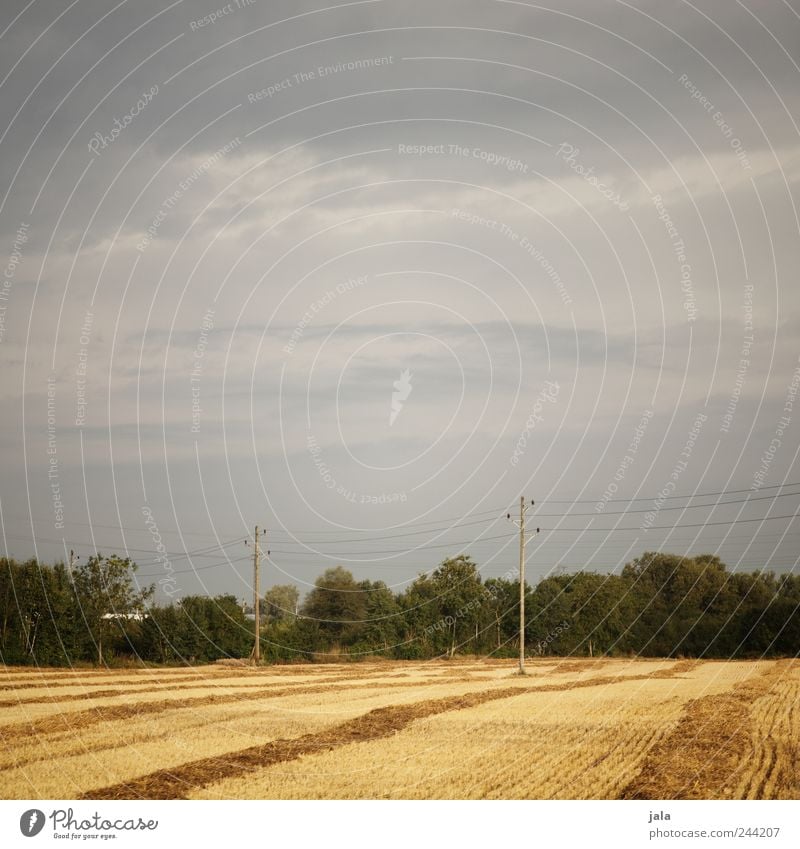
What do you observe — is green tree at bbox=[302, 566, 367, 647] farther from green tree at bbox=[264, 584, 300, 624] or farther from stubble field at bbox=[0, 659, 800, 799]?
stubble field at bbox=[0, 659, 800, 799]

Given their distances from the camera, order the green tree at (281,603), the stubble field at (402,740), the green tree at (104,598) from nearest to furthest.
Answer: the stubble field at (402,740)
the green tree at (104,598)
the green tree at (281,603)

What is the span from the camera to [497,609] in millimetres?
84062

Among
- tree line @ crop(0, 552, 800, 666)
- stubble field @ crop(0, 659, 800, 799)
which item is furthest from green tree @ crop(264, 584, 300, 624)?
stubble field @ crop(0, 659, 800, 799)

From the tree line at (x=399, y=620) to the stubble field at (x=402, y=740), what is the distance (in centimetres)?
1388

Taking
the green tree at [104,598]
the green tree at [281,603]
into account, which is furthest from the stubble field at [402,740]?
the green tree at [281,603]

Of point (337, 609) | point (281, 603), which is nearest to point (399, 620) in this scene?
point (337, 609)

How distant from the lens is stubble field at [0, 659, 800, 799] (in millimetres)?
18094

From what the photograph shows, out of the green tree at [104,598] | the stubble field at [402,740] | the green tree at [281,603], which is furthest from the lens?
the green tree at [281,603]

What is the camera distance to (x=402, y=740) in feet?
80.7

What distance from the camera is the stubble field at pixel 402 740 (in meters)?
18.1

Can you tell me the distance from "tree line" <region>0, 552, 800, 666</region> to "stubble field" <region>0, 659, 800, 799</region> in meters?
13.9

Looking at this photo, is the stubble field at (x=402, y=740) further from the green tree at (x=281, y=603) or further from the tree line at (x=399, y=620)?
the green tree at (x=281, y=603)

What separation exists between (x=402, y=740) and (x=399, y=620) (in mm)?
54212

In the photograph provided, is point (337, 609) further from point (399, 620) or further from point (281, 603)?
point (281, 603)
